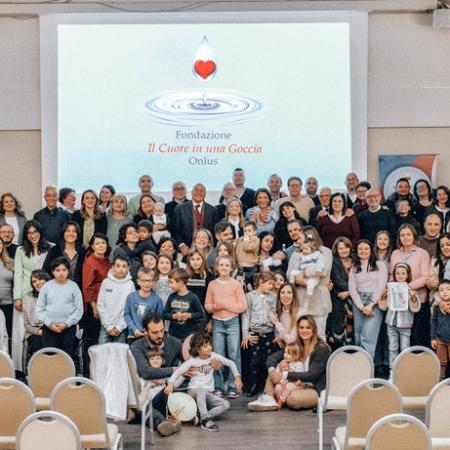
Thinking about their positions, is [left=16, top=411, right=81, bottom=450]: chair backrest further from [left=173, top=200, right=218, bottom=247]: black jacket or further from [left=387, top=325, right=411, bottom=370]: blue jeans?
[left=173, top=200, right=218, bottom=247]: black jacket

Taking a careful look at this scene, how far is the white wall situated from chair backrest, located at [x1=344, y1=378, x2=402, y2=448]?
21.2 ft

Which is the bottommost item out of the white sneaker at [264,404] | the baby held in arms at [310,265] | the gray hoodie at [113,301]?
the white sneaker at [264,404]

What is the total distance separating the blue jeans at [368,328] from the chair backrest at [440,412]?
280 centimetres

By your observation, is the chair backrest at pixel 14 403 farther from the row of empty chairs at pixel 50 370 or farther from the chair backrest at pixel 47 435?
Result: the row of empty chairs at pixel 50 370

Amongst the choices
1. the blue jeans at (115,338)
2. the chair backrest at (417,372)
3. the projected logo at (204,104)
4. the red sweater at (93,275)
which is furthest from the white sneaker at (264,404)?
the projected logo at (204,104)

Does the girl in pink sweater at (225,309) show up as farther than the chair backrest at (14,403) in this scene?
Yes

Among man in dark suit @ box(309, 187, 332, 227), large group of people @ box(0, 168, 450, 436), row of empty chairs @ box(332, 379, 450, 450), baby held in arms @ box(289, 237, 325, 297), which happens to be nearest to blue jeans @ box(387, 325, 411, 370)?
large group of people @ box(0, 168, 450, 436)

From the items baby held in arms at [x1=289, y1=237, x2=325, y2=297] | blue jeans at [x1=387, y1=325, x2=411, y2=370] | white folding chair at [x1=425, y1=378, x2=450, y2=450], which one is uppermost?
baby held in arms at [x1=289, y1=237, x2=325, y2=297]

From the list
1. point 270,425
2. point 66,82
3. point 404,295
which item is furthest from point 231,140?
point 270,425

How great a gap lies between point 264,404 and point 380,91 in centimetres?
541

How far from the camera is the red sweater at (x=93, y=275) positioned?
9.41 m

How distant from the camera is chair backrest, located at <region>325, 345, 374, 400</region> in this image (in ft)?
25.4

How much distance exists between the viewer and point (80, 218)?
10.3 metres

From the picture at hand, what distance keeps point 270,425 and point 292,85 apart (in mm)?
5398
